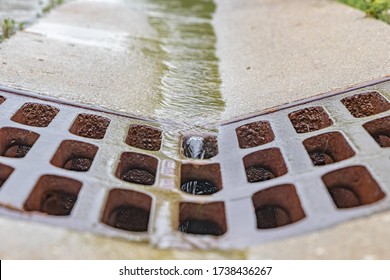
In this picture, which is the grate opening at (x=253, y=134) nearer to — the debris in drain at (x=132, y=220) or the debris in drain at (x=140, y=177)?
the debris in drain at (x=140, y=177)

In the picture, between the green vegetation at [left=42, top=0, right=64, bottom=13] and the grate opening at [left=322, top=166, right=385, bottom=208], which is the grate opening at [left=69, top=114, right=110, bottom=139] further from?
the green vegetation at [left=42, top=0, right=64, bottom=13]

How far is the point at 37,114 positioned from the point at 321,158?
1575mm

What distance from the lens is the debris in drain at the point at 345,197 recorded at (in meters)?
2.21

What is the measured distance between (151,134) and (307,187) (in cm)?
103

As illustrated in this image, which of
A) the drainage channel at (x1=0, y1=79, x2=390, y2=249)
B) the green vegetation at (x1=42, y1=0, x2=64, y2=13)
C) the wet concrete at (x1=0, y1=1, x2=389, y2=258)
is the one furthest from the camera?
the green vegetation at (x1=42, y1=0, x2=64, y2=13)

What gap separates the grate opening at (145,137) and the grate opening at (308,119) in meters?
0.75

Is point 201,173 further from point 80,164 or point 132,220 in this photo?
point 80,164

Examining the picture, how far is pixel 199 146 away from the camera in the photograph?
2.72 meters

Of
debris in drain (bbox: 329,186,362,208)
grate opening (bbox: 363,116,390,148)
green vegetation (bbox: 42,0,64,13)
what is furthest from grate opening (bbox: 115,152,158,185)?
green vegetation (bbox: 42,0,64,13)

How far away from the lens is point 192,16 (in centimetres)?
659

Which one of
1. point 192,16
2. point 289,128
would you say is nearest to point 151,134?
point 289,128

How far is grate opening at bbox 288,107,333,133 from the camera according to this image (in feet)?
9.23

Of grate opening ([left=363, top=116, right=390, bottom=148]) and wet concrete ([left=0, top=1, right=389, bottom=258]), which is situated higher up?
wet concrete ([left=0, top=1, right=389, bottom=258])
